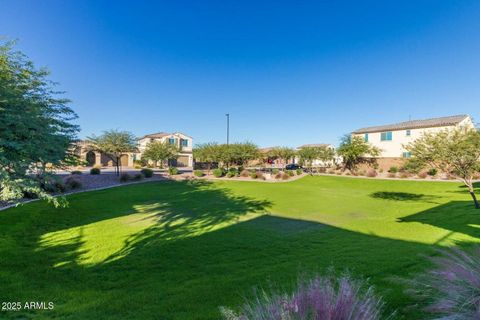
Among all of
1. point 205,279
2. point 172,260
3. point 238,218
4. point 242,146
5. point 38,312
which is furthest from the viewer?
point 242,146

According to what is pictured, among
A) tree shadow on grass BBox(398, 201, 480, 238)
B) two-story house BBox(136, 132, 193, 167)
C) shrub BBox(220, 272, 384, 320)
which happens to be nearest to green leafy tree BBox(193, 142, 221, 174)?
two-story house BBox(136, 132, 193, 167)

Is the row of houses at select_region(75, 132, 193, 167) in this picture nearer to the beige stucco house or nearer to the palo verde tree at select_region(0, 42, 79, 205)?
the beige stucco house

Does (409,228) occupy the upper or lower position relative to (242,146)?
lower

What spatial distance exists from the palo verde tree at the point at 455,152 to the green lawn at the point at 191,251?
6.25 feet

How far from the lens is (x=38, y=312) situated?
4.43m

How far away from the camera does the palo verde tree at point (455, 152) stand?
41.2ft

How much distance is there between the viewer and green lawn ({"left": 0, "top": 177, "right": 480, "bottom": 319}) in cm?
473

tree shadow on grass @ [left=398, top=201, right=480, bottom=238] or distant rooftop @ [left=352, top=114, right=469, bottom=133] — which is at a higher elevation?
distant rooftop @ [left=352, top=114, right=469, bottom=133]

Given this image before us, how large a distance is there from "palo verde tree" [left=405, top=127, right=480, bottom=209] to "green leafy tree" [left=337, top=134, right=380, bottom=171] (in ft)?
82.0

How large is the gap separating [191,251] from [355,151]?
36.4m

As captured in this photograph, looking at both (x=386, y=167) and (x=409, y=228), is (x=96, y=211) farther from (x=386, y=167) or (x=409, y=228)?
(x=386, y=167)

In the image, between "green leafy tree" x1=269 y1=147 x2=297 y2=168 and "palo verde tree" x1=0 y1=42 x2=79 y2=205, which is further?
"green leafy tree" x1=269 y1=147 x2=297 y2=168

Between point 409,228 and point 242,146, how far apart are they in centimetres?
2943

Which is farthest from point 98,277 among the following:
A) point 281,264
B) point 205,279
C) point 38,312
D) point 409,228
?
point 409,228
